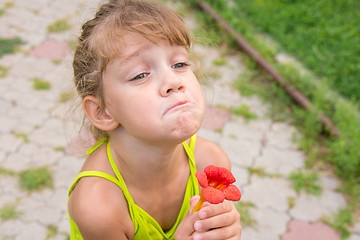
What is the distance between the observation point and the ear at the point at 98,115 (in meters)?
1.64

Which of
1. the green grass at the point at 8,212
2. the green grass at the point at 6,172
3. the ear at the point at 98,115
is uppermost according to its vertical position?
the ear at the point at 98,115

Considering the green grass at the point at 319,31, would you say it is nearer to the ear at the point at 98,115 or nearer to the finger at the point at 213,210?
the finger at the point at 213,210

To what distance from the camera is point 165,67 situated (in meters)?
1.43

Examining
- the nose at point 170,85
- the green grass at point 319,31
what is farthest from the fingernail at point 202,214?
the green grass at point 319,31

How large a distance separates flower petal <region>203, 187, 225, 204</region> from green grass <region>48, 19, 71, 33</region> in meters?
4.10

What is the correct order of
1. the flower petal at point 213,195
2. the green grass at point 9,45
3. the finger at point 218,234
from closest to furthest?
the flower petal at point 213,195 < the finger at point 218,234 < the green grass at point 9,45

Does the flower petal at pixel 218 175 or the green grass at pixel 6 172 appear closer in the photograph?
the flower petal at pixel 218 175

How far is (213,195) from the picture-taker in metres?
1.14

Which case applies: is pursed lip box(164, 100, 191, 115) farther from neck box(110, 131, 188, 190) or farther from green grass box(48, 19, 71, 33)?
green grass box(48, 19, 71, 33)

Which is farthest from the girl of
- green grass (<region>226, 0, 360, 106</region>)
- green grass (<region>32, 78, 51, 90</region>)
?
green grass (<region>226, 0, 360, 106</region>)

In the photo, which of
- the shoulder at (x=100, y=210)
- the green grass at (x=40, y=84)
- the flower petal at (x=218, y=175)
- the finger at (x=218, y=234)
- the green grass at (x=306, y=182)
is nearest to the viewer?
the flower petal at (x=218, y=175)

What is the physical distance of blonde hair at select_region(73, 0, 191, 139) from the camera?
1.50 metres

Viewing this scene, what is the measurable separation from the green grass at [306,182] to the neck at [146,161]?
166cm

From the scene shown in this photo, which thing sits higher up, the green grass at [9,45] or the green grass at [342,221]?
the green grass at [9,45]
